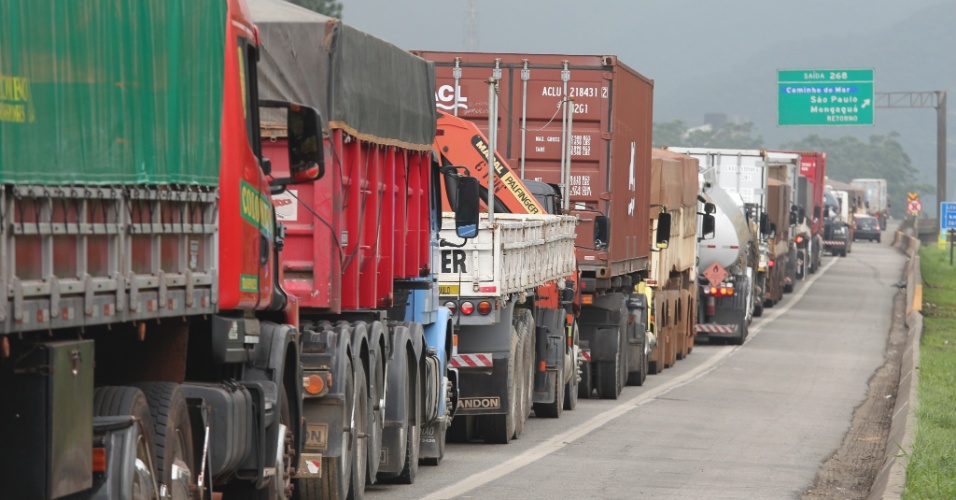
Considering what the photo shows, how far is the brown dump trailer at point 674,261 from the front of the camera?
26.5 m

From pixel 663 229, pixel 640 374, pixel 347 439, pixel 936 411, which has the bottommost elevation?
pixel 640 374

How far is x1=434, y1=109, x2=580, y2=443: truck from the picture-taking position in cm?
1521

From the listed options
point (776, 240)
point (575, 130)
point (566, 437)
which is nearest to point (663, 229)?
point (575, 130)

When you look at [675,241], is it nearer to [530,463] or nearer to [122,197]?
[530,463]

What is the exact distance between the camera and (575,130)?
2089cm

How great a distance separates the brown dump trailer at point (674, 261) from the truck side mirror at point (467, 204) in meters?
12.2

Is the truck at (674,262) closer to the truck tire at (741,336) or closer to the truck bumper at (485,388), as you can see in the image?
the truck tire at (741,336)

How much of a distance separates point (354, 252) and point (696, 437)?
6.33 meters

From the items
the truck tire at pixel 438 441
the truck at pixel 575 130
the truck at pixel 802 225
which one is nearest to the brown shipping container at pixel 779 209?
the truck at pixel 802 225

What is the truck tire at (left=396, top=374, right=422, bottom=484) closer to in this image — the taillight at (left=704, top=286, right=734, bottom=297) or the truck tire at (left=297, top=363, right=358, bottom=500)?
the truck tire at (left=297, top=363, right=358, bottom=500)

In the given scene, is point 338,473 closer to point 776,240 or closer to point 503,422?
point 503,422

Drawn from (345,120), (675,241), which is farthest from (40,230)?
(675,241)

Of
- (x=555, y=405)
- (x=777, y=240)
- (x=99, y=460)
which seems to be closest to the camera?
(x=99, y=460)

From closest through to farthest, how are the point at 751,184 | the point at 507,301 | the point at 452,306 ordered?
the point at 452,306 → the point at 507,301 → the point at 751,184
